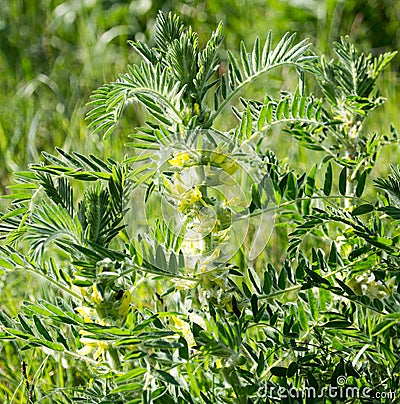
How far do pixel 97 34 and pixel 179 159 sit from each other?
7.79 feet

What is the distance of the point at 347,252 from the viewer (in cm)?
129

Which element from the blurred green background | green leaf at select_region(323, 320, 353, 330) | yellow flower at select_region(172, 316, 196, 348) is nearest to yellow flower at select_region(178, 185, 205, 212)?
yellow flower at select_region(172, 316, 196, 348)

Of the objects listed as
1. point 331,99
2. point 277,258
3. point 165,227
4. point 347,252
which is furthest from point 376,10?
point 165,227

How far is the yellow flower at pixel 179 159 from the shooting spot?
101cm

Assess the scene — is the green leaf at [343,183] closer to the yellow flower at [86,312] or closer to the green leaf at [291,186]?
the green leaf at [291,186]

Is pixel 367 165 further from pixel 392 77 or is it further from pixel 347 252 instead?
pixel 392 77

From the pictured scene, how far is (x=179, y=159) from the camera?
40.1 inches

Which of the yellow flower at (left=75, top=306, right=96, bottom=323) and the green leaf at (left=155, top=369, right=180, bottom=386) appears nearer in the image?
the green leaf at (left=155, top=369, right=180, bottom=386)

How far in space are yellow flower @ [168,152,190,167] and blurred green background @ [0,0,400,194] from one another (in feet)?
5.86

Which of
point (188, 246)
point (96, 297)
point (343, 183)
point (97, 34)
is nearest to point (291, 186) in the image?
point (343, 183)

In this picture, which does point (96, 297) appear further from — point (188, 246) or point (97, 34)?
point (97, 34)

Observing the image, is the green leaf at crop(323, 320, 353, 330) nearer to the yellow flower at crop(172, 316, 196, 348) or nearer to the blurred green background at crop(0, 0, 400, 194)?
the yellow flower at crop(172, 316, 196, 348)

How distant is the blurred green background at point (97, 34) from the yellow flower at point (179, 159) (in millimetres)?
1787

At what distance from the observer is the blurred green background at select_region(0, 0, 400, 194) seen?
2.89 metres
